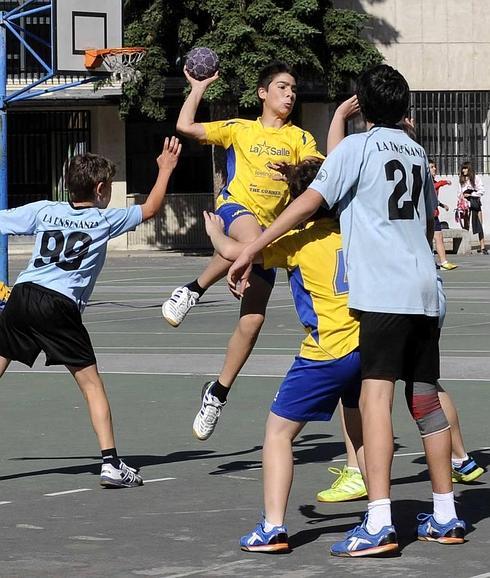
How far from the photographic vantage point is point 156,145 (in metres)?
40.4

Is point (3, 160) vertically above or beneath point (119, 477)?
above

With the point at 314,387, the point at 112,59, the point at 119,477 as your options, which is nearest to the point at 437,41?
the point at 112,59

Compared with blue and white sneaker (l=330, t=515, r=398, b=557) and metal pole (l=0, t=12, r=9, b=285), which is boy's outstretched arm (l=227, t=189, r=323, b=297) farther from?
metal pole (l=0, t=12, r=9, b=285)

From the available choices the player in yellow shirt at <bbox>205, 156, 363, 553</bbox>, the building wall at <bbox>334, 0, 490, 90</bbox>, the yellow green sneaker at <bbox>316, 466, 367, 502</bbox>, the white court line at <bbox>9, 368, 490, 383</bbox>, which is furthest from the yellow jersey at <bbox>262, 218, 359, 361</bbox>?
the building wall at <bbox>334, 0, 490, 90</bbox>

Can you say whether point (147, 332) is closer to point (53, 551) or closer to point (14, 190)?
point (53, 551)

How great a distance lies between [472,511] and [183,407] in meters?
4.07

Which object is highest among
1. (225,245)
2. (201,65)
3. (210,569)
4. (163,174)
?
(201,65)

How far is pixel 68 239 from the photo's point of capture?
27.3 feet

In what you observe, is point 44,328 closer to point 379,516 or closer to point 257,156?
point 257,156

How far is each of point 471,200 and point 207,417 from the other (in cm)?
2650

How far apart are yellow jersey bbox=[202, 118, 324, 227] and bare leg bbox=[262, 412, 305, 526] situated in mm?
2777

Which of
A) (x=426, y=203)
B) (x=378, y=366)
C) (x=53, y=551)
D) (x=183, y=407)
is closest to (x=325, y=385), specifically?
(x=378, y=366)

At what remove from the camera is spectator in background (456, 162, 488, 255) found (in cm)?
3441

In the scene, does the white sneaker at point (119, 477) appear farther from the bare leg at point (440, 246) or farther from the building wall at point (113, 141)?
the building wall at point (113, 141)
